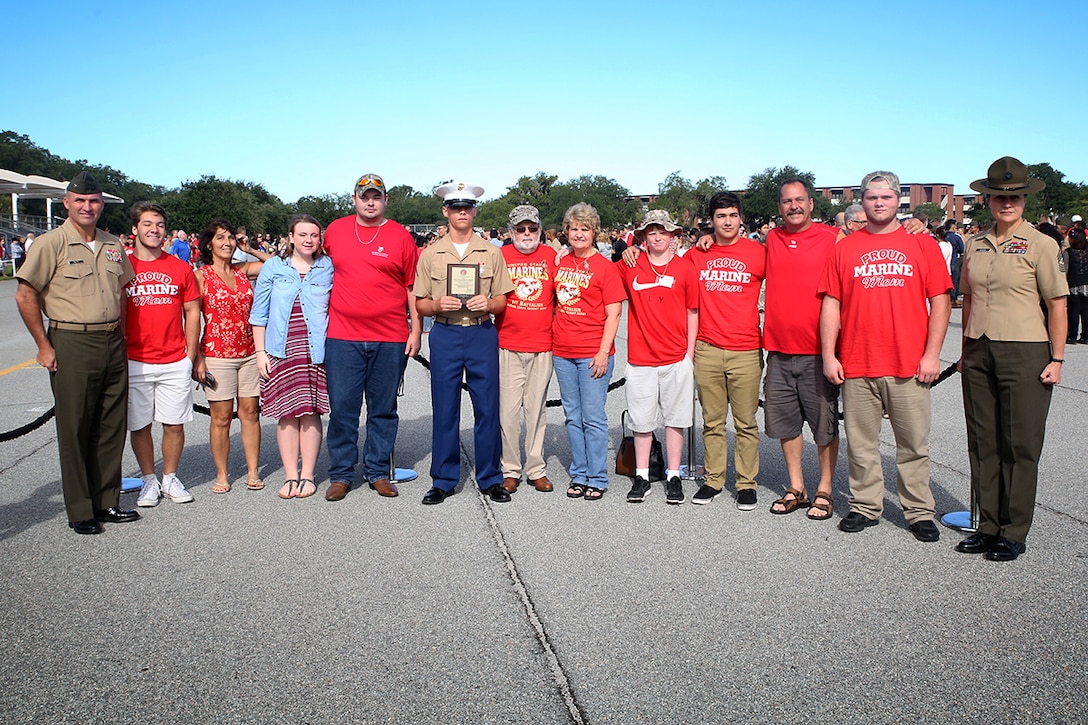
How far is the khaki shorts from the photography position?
659cm

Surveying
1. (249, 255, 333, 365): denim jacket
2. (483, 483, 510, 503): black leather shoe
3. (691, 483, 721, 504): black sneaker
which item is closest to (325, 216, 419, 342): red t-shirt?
(249, 255, 333, 365): denim jacket

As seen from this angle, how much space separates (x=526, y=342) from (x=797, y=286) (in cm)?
198

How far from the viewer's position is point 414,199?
536 ft

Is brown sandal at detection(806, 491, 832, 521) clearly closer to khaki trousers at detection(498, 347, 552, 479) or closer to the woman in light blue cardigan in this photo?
khaki trousers at detection(498, 347, 552, 479)

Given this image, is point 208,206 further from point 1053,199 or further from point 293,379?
point 1053,199

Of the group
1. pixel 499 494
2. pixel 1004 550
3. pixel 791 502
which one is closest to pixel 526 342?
pixel 499 494

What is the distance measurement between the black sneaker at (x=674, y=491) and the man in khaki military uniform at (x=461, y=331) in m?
1.17

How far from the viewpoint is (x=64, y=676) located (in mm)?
3678

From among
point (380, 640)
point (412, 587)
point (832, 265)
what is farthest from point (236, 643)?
point (832, 265)

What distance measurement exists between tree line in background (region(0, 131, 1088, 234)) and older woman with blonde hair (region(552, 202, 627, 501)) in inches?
1181

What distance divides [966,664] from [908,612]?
1.78ft

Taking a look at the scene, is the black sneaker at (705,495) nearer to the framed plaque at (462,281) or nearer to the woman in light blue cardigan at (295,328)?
the framed plaque at (462,281)

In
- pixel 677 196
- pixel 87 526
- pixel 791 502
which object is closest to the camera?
pixel 87 526

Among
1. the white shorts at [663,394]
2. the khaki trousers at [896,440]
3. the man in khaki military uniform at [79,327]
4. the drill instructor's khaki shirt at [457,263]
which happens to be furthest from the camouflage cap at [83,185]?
the khaki trousers at [896,440]
